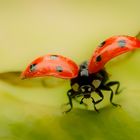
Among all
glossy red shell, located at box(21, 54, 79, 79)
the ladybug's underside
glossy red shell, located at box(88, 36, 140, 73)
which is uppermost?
glossy red shell, located at box(88, 36, 140, 73)

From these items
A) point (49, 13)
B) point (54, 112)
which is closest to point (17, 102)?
point (54, 112)

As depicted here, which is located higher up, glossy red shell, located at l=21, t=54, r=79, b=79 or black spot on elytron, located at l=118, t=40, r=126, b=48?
black spot on elytron, located at l=118, t=40, r=126, b=48

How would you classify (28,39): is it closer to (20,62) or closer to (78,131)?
(20,62)

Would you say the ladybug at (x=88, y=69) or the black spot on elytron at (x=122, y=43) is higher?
the black spot on elytron at (x=122, y=43)

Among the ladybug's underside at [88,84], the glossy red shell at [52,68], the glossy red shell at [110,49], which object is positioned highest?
the glossy red shell at [110,49]
